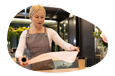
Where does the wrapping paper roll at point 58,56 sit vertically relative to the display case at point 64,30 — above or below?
below

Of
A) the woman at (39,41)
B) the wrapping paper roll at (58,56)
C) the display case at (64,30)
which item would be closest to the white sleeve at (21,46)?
the woman at (39,41)

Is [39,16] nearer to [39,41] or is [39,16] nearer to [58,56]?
[39,41]

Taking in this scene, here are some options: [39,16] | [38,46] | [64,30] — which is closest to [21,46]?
[38,46]

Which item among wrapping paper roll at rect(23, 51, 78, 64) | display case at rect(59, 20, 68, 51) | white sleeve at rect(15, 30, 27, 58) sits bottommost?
wrapping paper roll at rect(23, 51, 78, 64)

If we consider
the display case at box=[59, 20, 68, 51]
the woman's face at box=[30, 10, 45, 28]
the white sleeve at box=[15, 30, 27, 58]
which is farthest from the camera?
the display case at box=[59, 20, 68, 51]

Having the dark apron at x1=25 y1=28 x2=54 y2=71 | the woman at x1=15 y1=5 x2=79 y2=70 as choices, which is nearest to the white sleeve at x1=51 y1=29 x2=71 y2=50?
the woman at x1=15 y1=5 x2=79 y2=70

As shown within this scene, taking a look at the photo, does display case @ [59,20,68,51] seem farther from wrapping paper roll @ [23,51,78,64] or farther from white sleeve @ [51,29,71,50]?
wrapping paper roll @ [23,51,78,64]

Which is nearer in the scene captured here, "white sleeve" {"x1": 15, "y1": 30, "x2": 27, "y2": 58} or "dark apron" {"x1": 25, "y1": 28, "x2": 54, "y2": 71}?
"white sleeve" {"x1": 15, "y1": 30, "x2": 27, "y2": 58}

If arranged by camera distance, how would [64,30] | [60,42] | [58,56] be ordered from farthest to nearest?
[64,30], [60,42], [58,56]

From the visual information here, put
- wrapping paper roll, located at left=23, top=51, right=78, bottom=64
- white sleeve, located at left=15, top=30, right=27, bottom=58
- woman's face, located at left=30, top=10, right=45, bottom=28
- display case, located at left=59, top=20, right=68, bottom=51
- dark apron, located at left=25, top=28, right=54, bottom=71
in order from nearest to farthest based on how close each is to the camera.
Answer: wrapping paper roll, located at left=23, top=51, right=78, bottom=64
white sleeve, located at left=15, top=30, right=27, bottom=58
woman's face, located at left=30, top=10, right=45, bottom=28
dark apron, located at left=25, top=28, right=54, bottom=71
display case, located at left=59, top=20, right=68, bottom=51

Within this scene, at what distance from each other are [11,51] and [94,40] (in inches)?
79.8

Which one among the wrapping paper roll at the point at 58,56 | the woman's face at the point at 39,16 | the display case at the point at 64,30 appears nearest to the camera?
the wrapping paper roll at the point at 58,56

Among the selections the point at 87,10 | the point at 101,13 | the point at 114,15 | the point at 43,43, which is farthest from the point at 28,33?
the point at 114,15

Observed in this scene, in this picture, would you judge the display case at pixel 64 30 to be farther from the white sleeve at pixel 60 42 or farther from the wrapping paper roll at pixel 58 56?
the wrapping paper roll at pixel 58 56
